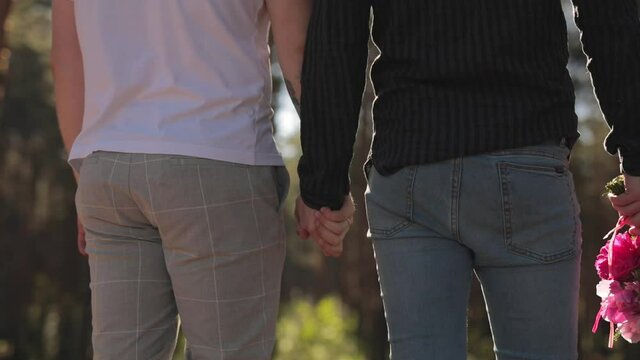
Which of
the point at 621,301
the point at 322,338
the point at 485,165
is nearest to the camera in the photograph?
the point at 485,165

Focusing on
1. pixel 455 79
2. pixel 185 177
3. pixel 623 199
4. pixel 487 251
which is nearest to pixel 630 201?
pixel 623 199

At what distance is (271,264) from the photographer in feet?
7.31

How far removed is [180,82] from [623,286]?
114cm

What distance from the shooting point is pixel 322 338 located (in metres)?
11.1

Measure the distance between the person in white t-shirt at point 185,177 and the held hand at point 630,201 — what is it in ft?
1.95

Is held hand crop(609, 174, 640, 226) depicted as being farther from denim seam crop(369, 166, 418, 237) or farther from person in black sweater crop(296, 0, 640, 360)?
denim seam crop(369, 166, 418, 237)

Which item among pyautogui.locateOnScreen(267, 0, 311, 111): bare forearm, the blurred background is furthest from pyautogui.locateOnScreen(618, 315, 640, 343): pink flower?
the blurred background

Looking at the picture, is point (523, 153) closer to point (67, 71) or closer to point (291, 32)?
point (291, 32)

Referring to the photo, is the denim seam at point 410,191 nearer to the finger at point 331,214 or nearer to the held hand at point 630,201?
the finger at point 331,214

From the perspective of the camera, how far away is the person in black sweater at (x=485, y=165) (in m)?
1.93

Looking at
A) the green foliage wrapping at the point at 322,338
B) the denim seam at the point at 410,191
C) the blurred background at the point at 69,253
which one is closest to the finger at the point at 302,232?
the denim seam at the point at 410,191

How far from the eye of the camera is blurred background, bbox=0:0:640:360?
1123 cm

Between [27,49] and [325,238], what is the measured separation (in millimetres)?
11842

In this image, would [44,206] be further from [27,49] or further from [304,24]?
[304,24]
